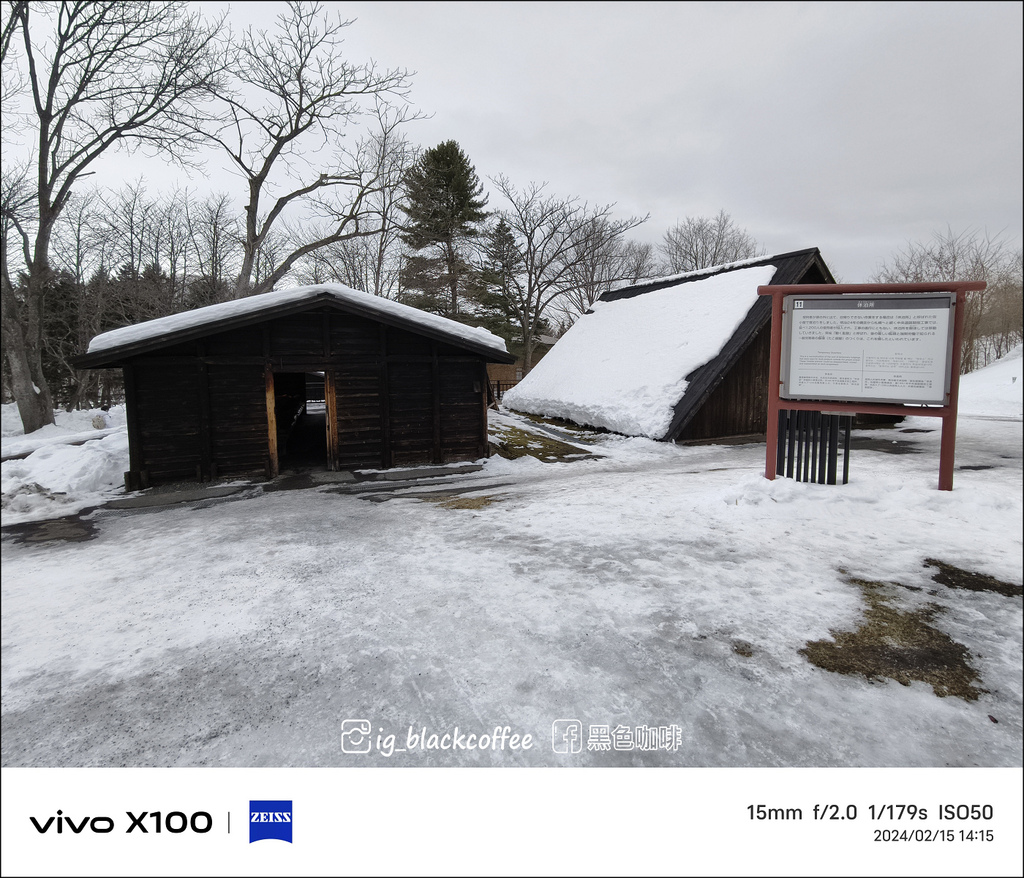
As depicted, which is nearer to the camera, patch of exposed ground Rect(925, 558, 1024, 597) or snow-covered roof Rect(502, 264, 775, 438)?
patch of exposed ground Rect(925, 558, 1024, 597)

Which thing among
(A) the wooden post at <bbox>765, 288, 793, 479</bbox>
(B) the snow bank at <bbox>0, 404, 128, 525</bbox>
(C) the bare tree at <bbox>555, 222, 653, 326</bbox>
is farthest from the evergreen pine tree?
(A) the wooden post at <bbox>765, 288, 793, 479</bbox>

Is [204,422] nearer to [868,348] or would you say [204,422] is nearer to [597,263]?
[868,348]

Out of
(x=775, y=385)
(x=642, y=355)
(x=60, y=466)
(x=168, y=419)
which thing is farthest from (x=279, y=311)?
(x=642, y=355)

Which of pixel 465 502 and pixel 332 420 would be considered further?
pixel 332 420

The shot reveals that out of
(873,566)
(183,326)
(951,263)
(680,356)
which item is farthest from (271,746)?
(951,263)

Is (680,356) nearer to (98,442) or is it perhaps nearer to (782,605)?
(782,605)

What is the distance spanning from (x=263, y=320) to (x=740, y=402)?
11118mm

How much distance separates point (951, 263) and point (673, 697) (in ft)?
70.2

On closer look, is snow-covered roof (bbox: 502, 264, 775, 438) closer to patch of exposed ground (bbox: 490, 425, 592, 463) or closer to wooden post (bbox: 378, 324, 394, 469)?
patch of exposed ground (bbox: 490, 425, 592, 463)

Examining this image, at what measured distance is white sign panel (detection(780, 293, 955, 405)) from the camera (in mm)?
5707

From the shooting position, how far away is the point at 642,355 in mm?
14766

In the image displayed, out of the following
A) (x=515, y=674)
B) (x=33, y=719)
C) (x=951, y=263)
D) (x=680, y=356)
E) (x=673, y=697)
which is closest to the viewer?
(x=33, y=719)

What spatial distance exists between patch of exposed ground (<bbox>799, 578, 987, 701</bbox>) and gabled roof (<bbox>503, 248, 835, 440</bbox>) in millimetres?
8934

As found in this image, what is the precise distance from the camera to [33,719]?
2.53 m
